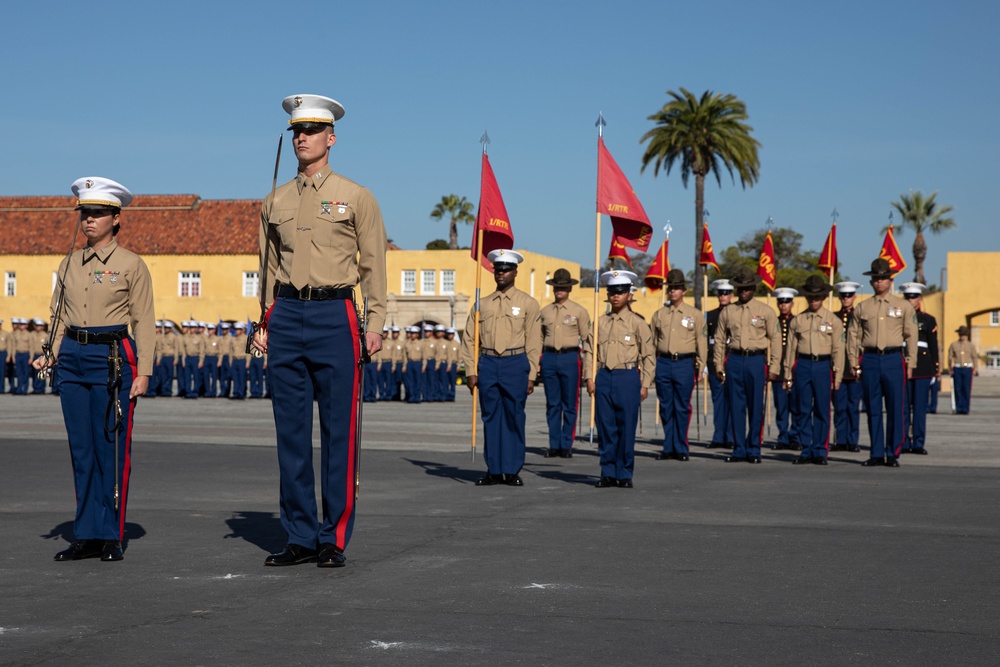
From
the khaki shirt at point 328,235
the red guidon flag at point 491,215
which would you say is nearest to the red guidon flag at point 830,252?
the red guidon flag at point 491,215

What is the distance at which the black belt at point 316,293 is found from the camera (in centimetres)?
Result: 716

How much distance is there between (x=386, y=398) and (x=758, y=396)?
20649mm

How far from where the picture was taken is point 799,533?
8.59 m

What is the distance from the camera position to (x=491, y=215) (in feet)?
48.4

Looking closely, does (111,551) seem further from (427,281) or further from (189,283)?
(189,283)

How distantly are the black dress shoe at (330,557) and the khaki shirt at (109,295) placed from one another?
4.88ft

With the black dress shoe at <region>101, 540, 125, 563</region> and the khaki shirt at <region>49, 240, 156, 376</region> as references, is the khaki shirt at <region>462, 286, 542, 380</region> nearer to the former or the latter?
the khaki shirt at <region>49, 240, 156, 376</region>

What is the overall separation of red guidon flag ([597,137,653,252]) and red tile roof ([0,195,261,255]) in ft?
173

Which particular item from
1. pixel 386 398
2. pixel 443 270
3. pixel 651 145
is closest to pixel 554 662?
pixel 386 398

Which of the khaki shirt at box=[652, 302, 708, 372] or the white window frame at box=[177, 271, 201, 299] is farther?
the white window frame at box=[177, 271, 201, 299]

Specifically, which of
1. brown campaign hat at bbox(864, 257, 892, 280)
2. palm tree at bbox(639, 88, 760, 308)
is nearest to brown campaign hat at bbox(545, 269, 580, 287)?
brown campaign hat at bbox(864, 257, 892, 280)

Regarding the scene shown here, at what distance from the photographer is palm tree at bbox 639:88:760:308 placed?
59.4 meters

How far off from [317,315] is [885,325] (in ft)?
30.7

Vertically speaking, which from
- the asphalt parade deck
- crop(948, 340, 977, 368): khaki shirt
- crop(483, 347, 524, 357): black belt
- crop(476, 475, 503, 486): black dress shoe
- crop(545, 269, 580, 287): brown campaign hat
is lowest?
the asphalt parade deck
